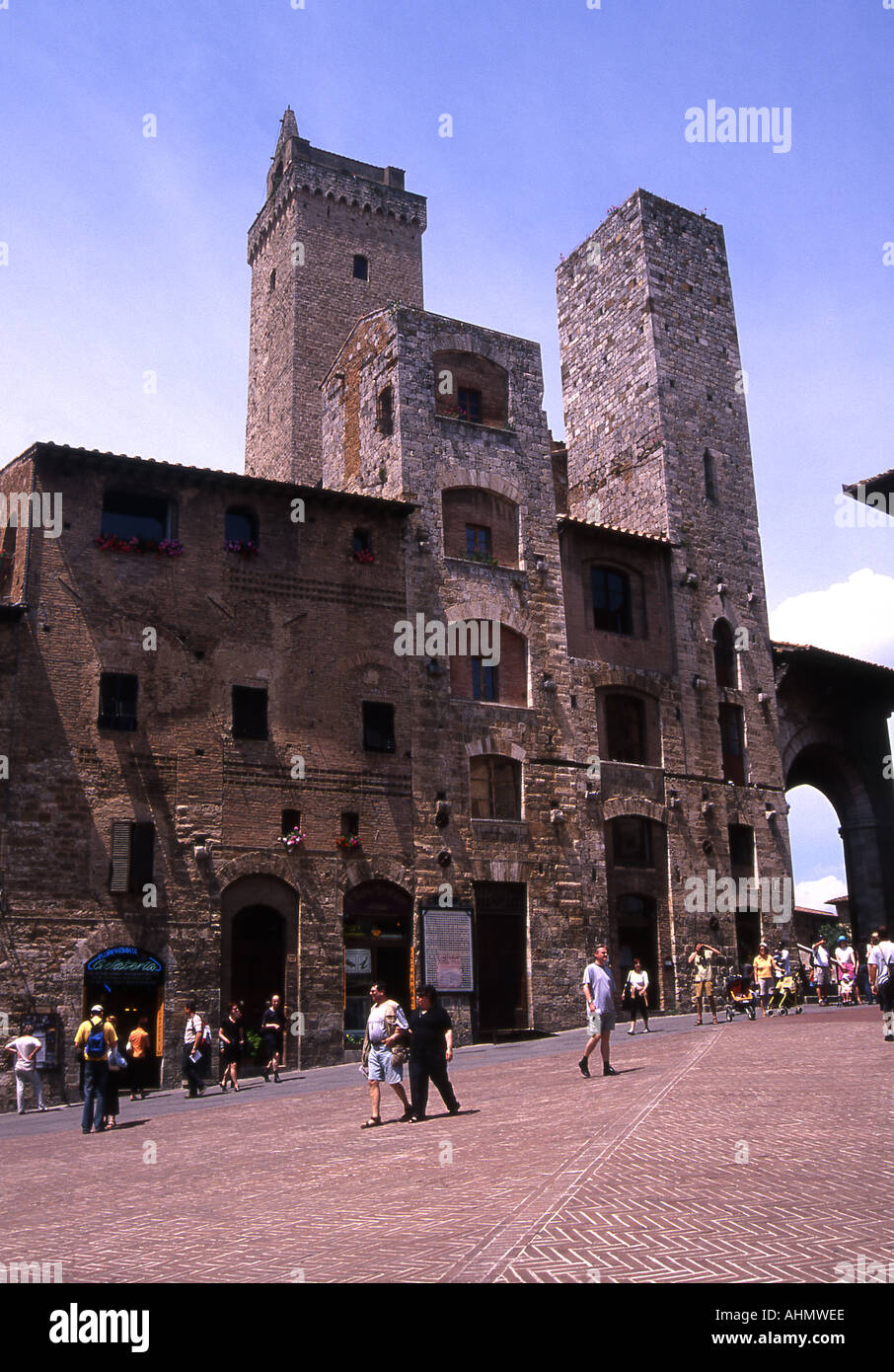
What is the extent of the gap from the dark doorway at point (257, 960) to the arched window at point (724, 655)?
15020 millimetres

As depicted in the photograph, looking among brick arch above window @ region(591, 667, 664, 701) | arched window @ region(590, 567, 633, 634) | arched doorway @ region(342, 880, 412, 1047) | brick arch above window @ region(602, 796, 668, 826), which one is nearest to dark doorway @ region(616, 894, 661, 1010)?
brick arch above window @ region(602, 796, 668, 826)

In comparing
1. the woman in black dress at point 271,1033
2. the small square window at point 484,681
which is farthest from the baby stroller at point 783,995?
the woman in black dress at point 271,1033

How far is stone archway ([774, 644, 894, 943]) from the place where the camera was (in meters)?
37.8

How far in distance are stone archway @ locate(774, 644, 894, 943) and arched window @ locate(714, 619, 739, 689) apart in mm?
2846

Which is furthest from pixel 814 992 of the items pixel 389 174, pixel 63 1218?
pixel 389 174

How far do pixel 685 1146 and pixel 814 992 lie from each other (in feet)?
82.6

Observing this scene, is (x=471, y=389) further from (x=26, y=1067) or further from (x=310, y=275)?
(x=26, y=1067)

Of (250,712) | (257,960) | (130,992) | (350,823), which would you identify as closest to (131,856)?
(130,992)

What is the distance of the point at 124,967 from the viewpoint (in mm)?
24625

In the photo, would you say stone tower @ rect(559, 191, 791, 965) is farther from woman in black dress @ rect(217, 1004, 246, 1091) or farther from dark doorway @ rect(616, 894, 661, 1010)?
woman in black dress @ rect(217, 1004, 246, 1091)

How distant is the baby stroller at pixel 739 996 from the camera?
27.8 metres

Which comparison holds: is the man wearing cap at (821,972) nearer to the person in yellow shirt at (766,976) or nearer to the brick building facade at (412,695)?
the brick building facade at (412,695)
